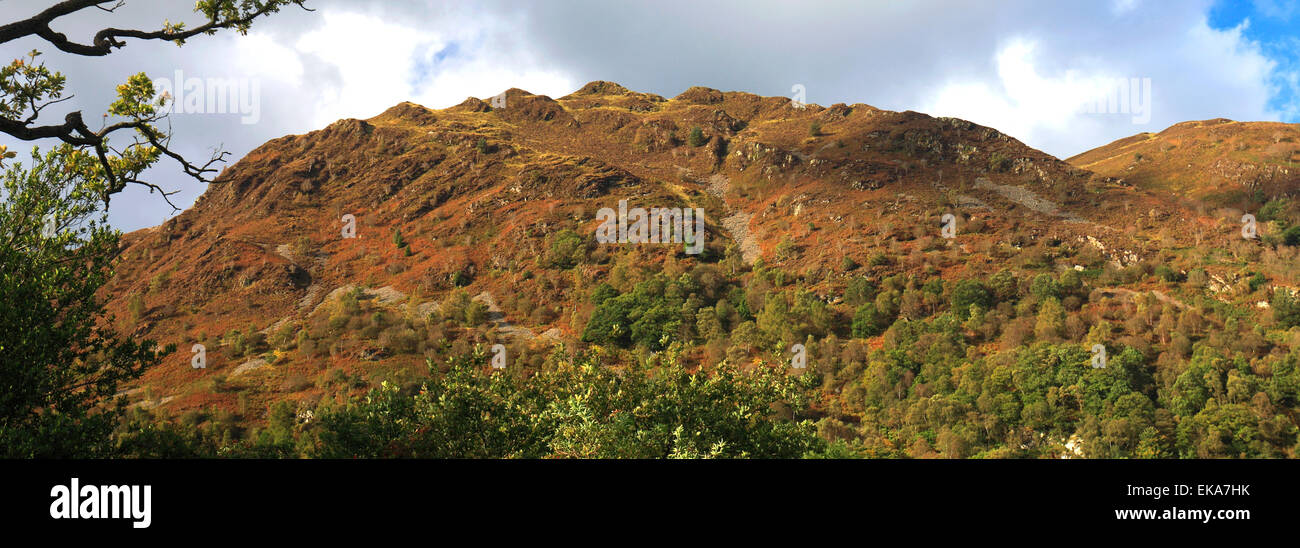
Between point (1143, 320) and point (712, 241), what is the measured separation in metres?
50.3

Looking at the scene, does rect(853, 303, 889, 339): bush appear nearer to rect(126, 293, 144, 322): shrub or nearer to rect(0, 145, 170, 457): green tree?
rect(0, 145, 170, 457): green tree

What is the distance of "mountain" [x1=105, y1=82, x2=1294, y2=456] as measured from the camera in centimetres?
5894

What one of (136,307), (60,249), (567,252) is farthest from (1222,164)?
(136,307)

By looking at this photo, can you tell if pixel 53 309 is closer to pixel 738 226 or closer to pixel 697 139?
pixel 738 226

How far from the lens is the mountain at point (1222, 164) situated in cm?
9794

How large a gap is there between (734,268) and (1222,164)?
277ft

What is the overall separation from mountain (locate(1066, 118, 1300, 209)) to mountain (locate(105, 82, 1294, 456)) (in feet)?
3.80

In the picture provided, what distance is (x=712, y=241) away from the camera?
315 ft

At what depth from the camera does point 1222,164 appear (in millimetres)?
109125

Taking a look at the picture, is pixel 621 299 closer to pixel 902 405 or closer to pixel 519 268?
pixel 519 268

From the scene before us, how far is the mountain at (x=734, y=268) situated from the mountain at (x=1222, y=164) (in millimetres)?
1158

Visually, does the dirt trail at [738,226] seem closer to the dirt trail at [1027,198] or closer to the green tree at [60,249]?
the dirt trail at [1027,198]

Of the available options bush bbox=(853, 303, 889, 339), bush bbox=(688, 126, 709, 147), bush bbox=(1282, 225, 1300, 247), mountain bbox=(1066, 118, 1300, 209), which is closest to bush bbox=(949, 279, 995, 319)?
bush bbox=(853, 303, 889, 339)

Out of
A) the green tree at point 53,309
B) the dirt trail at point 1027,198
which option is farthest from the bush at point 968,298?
the green tree at point 53,309
